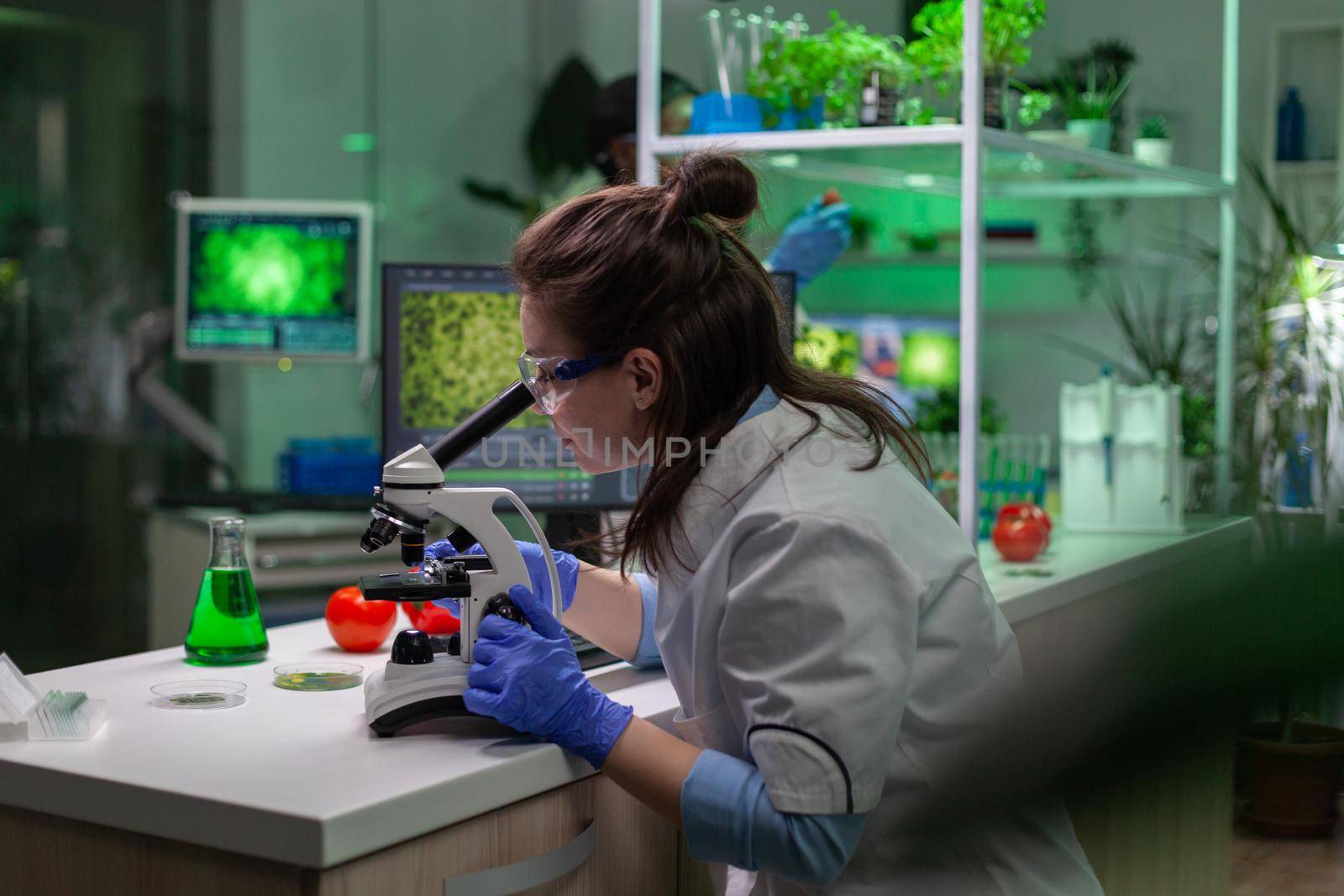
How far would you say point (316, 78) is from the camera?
17.3 ft

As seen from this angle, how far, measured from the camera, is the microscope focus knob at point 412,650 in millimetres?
1263

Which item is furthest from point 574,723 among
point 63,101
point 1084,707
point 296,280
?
point 63,101

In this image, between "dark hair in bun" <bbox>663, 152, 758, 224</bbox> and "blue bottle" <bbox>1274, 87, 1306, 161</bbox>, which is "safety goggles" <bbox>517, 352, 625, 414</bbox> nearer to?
"dark hair in bun" <bbox>663, 152, 758, 224</bbox>

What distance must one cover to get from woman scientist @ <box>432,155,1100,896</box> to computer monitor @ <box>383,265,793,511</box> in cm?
66

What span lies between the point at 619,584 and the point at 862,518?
52 centimetres

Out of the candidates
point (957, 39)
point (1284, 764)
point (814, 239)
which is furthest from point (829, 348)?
point (1284, 764)

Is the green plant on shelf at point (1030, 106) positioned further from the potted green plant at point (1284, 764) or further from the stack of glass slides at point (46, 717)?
the potted green plant at point (1284, 764)

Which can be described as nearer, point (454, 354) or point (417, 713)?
point (417, 713)

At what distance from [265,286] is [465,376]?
170 centimetres

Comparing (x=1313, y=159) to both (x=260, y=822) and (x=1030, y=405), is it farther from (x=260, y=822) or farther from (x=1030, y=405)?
(x=260, y=822)

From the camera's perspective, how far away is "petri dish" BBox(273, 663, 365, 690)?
4.76 feet

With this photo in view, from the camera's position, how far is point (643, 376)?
127cm

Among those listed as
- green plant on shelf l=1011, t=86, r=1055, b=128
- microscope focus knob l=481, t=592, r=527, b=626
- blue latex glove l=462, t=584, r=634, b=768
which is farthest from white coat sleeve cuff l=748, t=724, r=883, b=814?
green plant on shelf l=1011, t=86, r=1055, b=128

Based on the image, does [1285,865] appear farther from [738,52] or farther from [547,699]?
[738,52]
